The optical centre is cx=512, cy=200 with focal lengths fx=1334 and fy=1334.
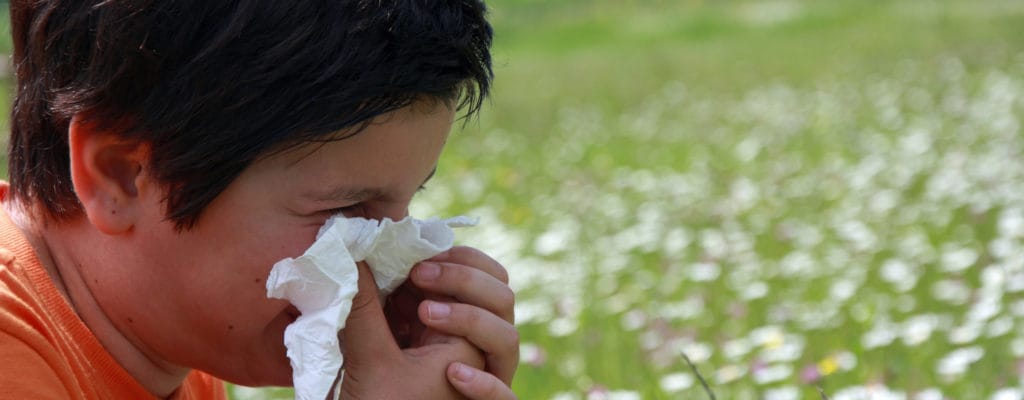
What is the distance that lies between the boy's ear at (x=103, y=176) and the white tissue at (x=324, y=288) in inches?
7.0

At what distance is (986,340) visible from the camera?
251cm

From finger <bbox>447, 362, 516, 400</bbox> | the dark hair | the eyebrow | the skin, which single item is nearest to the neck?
the skin

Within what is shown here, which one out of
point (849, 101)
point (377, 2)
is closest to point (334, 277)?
point (377, 2)

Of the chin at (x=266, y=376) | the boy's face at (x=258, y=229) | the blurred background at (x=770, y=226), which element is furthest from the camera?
the blurred background at (x=770, y=226)

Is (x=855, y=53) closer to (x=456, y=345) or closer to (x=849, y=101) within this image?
(x=849, y=101)

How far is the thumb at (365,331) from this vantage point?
1488 mm

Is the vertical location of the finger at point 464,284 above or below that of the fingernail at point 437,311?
above

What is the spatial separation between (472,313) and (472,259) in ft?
0.31

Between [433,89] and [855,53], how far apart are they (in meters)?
9.32

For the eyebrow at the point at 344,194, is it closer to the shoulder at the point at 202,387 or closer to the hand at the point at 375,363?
the hand at the point at 375,363

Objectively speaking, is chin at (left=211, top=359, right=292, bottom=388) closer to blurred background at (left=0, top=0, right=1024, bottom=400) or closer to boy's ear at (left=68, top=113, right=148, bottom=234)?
boy's ear at (left=68, top=113, right=148, bottom=234)

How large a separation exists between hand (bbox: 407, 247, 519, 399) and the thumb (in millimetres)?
67

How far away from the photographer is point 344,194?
1.43 m

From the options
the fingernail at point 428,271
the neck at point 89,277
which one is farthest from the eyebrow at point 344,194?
the neck at point 89,277
